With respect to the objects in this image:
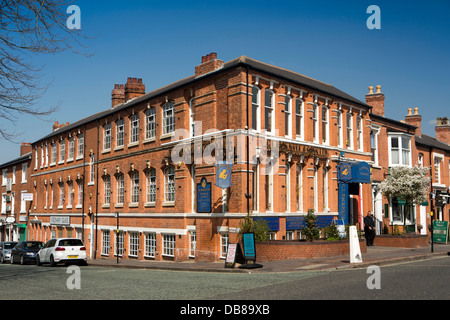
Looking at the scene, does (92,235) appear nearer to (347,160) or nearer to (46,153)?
(46,153)

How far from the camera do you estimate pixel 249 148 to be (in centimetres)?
2103

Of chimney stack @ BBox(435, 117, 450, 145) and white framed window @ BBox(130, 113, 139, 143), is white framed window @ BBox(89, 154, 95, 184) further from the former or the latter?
chimney stack @ BBox(435, 117, 450, 145)

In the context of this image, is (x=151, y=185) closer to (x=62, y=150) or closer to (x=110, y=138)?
(x=110, y=138)

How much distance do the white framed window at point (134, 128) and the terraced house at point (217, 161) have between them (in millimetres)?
66

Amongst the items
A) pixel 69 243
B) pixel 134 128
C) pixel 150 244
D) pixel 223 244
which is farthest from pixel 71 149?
pixel 223 244

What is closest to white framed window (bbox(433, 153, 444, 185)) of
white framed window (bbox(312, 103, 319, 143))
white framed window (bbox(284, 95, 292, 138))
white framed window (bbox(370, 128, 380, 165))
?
white framed window (bbox(370, 128, 380, 165))

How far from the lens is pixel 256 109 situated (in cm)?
2205

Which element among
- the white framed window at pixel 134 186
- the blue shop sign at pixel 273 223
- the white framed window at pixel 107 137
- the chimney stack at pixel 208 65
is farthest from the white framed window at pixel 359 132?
the white framed window at pixel 107 137

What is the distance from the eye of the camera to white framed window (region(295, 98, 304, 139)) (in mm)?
24422

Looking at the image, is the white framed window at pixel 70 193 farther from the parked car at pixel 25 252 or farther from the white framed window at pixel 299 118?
the white framed window at pixel 299 118

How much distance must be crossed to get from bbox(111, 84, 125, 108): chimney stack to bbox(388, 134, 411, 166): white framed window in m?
19.7

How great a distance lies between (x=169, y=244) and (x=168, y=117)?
713cm
